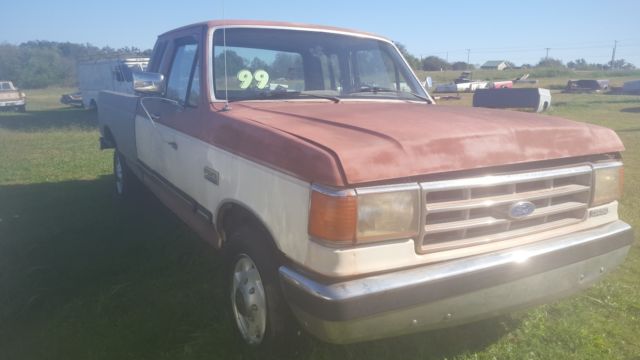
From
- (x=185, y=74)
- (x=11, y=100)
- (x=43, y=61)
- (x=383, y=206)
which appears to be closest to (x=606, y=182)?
(x=383, y=206)

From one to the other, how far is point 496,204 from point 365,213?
666mm

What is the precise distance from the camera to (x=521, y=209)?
2.19m

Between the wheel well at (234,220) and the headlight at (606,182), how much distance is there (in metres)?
1.71

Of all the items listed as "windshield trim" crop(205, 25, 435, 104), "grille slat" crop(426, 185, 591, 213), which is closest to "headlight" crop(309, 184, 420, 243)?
"grille slat" crop(426, 185, 591, 213)

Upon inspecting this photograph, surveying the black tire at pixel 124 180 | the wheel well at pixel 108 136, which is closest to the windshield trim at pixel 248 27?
the black tire at pixel 124 180

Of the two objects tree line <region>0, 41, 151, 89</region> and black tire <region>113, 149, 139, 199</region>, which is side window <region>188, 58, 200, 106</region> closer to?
black tire <region>113, 149, 139, 199</region>

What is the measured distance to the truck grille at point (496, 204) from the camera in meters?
2.03

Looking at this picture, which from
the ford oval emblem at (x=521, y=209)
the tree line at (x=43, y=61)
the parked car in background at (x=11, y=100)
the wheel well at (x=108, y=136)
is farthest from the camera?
the tree line at (x=43, y=61)

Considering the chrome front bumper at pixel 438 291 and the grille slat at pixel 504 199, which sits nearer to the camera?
the chrome front bumper at pixel 438 291

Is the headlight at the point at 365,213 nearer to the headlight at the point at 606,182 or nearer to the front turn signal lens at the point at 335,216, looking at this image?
the front turn signal lens at the point at 335,216

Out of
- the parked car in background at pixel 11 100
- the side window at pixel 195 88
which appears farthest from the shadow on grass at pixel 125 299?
the parked car in background at pixel 11 100

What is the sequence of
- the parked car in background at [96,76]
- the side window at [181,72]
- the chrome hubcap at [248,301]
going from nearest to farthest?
1. the chrome hubcap at [248,301]
2. the side window at [181,72]
3. the parked car in background at [96,76]

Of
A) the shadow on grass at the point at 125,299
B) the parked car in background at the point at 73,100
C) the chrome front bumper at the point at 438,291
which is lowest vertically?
the parked car in background at the point at 73,100

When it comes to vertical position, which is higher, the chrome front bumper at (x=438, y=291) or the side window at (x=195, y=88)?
the side window at (x=195, y=88)
